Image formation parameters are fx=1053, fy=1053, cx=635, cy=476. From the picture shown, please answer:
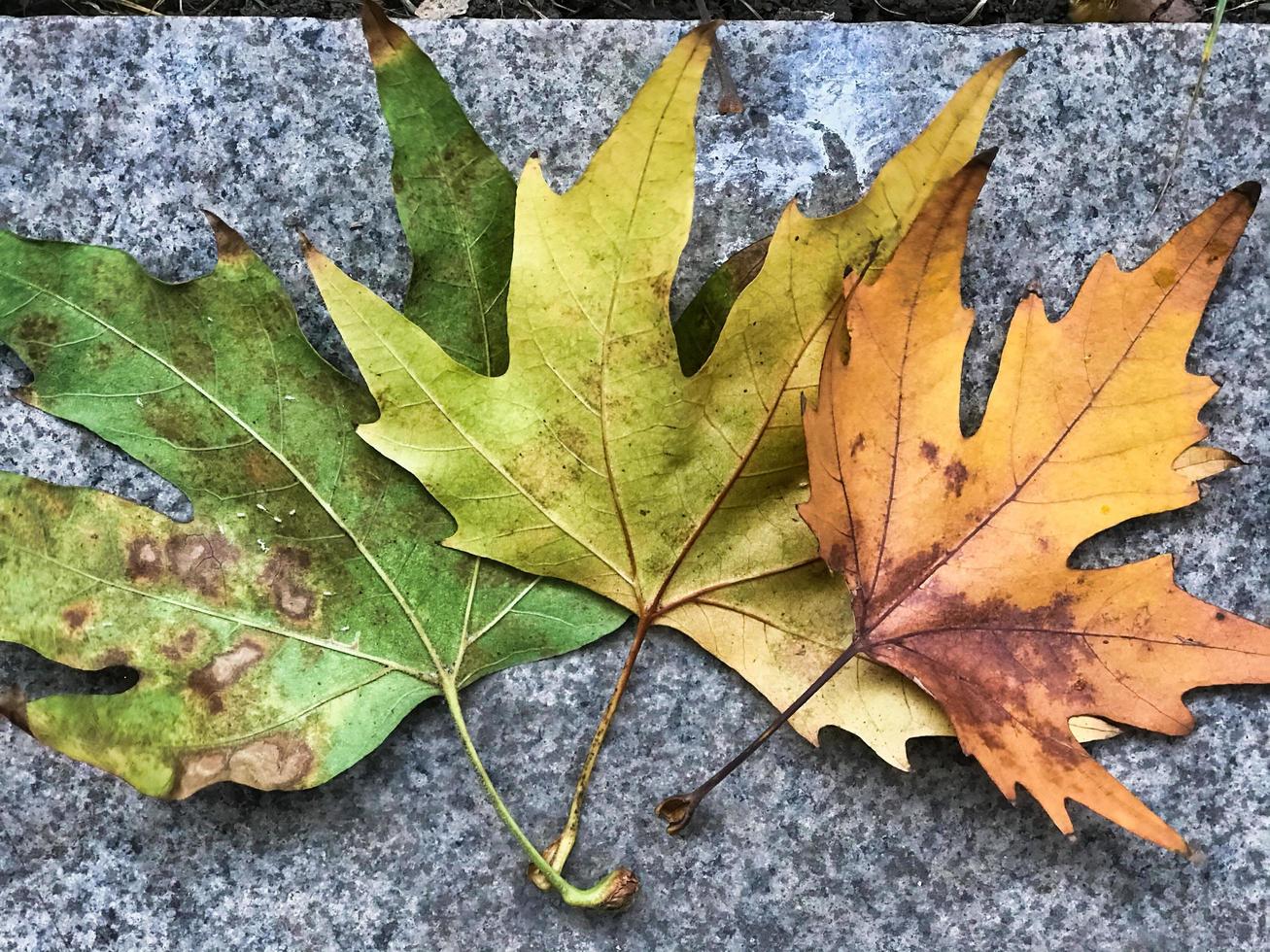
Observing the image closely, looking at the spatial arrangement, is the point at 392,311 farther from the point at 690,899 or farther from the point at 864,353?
the point at 690,899

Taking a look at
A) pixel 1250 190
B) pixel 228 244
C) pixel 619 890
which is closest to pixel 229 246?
pixel 228 244

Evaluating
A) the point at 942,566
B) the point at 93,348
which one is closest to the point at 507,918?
the point at 942,566

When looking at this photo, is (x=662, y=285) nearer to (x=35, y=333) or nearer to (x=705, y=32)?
(x=705, y=32)

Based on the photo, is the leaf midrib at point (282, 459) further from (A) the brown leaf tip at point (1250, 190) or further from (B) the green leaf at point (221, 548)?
(A) the brown leaf tip at point (1250, 190)

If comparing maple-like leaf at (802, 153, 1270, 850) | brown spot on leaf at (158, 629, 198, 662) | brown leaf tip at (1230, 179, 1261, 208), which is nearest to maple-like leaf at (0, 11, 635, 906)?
brown spot on leaf at (158, 629, 198, 662)

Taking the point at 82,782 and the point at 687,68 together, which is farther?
the point at 82,782

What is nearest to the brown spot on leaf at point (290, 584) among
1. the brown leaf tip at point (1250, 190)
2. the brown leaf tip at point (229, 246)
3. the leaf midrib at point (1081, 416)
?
the brown leaf tip at point (229, 246)
